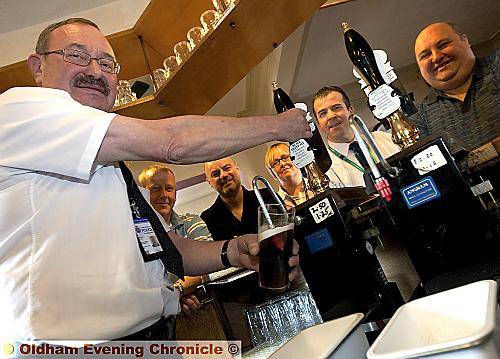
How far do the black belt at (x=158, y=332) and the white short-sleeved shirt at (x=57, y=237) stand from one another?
0.7 inches

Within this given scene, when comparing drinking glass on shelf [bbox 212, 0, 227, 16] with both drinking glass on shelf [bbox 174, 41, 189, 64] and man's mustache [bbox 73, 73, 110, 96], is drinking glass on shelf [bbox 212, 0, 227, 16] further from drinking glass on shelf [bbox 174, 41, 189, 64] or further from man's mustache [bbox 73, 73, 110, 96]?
man's mustache [bbox 73, 73, 110, 96]

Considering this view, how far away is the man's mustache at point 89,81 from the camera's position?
120cm

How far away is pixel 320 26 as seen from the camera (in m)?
3.81

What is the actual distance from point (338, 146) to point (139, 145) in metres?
1.01

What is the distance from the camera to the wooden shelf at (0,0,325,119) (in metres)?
1.88

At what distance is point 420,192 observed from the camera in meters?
0.96

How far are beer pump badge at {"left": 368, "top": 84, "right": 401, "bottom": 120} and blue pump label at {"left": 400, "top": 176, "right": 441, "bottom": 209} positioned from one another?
28 cm

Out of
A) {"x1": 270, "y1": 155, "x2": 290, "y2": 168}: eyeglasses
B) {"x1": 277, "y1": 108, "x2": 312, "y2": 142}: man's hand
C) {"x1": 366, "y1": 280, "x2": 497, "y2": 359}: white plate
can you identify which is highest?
{"x1": 270, "y1": 155, "x2": 290, "y2": 168}: eyeglasses

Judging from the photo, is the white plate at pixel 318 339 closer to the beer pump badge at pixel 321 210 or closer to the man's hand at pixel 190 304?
the beer pump badge at pixel 321 210

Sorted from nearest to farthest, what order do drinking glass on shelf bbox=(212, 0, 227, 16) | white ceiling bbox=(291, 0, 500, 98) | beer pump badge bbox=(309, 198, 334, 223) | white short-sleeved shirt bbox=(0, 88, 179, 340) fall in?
Result: white short-sleeved shirt bbox=(0, 88, 179, 340) < beer pump badge bbox=(309, 198, 334, 223) < drinking glass on shelf bbox=(212, 0, 227, 16) < white ceiling bbox=(291, 0, 500, 98)

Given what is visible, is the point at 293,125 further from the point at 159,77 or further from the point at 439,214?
the point at 159,77

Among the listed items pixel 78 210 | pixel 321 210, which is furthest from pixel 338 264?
pixel 78 210

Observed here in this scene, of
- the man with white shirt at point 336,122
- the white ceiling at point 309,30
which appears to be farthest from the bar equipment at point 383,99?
the white ceiling at point 309,30

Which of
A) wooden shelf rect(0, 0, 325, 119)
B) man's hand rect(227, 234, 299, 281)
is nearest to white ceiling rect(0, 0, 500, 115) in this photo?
wooden shelf rect(0, 0, 325, 119)
